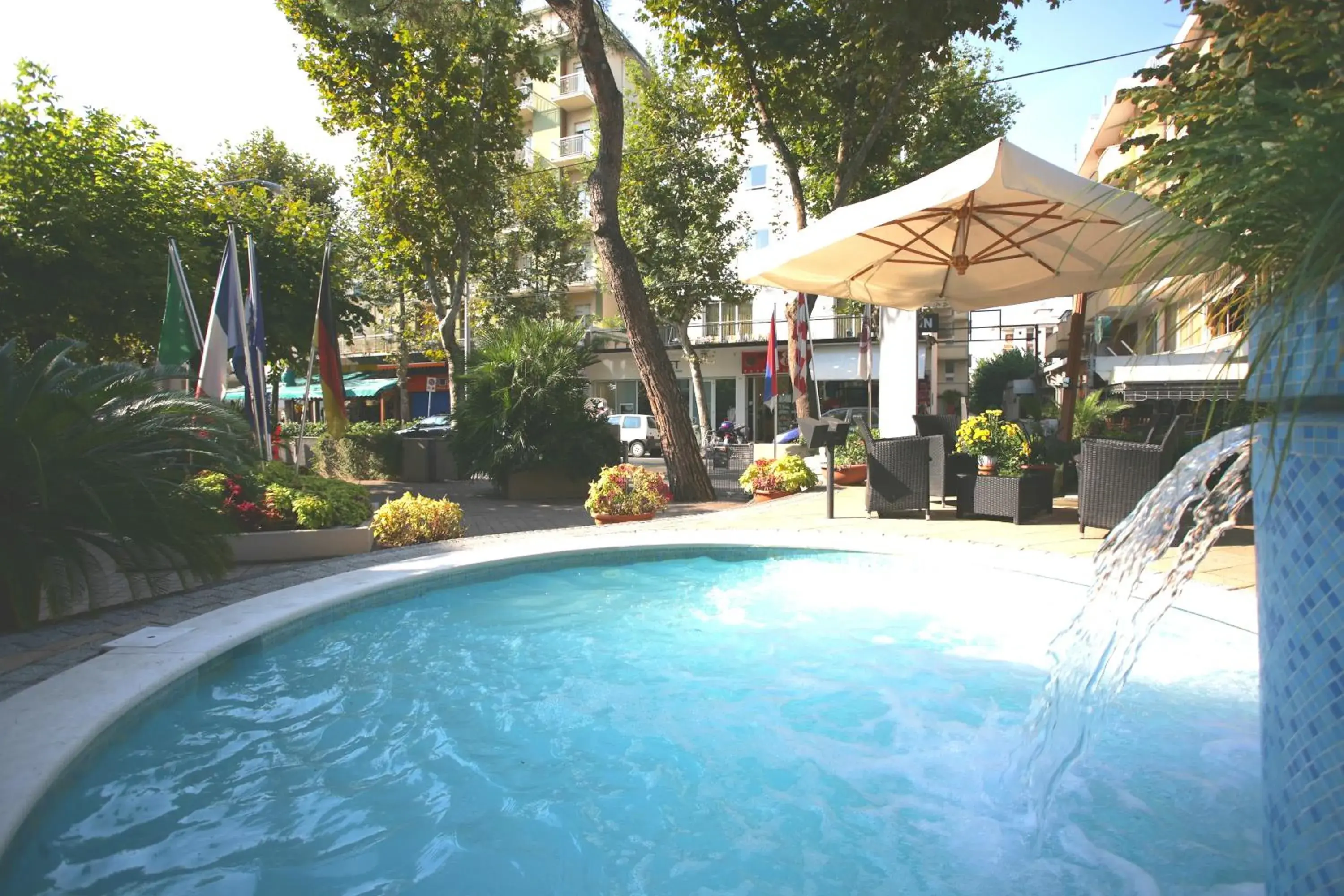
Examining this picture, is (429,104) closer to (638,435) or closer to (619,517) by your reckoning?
(619,517)

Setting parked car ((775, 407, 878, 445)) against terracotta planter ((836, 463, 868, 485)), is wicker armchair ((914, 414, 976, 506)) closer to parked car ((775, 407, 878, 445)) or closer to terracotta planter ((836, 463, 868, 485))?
terracotta planter ((836, 463, 868, 485))

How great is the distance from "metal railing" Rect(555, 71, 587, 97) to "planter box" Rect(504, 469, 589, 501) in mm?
27754

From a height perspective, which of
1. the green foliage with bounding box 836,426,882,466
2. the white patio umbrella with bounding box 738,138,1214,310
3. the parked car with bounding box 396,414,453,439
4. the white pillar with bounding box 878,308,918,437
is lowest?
the green foliage with bounding box 836,426,882,466

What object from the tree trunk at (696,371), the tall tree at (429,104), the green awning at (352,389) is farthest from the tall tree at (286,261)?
the green awning at (352,389)

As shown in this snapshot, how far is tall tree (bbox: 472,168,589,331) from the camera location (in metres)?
29.6

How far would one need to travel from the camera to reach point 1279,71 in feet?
10.2

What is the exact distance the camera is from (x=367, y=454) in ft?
54.8

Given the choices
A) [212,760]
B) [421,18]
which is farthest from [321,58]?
[212,760]

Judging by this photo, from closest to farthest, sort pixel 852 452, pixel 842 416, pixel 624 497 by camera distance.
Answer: pixel 624 497
pixel 852 452
pixel 842 416

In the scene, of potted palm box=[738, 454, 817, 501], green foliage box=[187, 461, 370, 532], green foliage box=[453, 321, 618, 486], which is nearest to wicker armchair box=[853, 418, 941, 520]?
potted palm box=[738, 454, 817, 501]

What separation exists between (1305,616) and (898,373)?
31.6ft

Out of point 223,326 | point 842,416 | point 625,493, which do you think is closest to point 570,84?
point 842,416

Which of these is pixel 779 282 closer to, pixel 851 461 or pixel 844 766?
pixel 851 461

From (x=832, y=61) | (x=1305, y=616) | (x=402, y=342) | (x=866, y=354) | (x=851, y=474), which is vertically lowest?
(x=851, y=474)
